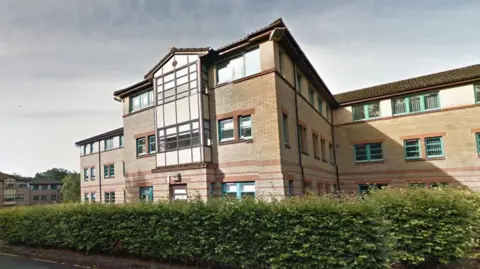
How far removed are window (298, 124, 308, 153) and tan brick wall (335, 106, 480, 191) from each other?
8729 millimetres

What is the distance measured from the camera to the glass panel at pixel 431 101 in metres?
19.8

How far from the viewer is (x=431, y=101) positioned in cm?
2000

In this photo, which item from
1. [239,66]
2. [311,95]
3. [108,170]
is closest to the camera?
[239,66]

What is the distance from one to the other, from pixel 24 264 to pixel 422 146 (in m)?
23.1

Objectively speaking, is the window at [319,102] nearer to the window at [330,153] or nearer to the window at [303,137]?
the window at [330,153]

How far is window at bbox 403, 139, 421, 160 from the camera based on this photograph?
66.5 ft

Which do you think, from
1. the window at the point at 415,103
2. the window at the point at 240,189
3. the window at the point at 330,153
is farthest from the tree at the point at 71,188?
the window at the point at 415,103

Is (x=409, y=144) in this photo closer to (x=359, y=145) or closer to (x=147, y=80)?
(x=359, y=145)

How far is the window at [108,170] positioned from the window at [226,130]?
20361 millimetres

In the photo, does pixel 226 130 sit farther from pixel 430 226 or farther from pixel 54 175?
pixel 54 175

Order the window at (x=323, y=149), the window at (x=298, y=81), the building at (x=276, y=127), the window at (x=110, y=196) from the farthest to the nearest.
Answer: the window at (x=110, y=196) < the window at (x=323, y=149) < the window at (x=298, y=81) < the building at (x=276, y=127)

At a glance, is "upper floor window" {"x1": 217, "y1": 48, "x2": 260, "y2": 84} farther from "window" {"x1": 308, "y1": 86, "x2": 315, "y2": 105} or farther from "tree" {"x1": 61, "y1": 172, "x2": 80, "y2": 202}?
"tree" {"x1": 61, "y1": 172, "x2": 80, "y2": 202}

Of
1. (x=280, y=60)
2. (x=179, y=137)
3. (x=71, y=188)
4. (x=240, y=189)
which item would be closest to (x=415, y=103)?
(x=280, y=60)

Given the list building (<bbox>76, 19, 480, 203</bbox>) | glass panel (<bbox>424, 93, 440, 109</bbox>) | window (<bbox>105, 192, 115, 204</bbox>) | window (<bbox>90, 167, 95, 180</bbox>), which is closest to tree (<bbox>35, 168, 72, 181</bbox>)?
window (<bbox>90, 167, 95, 180</bbox>)
